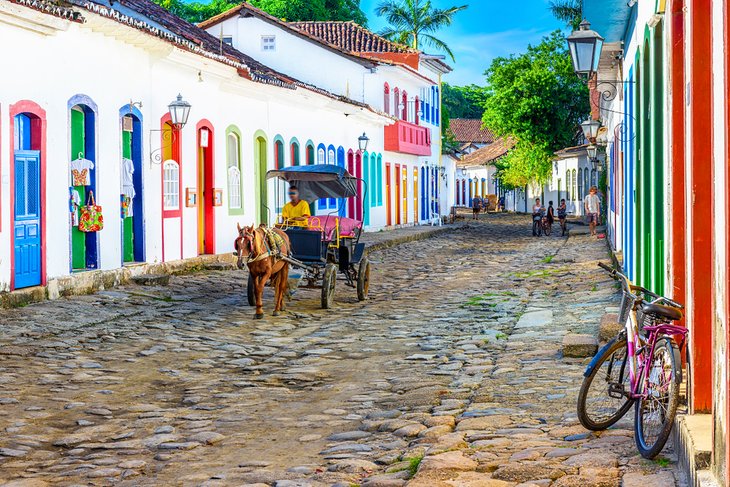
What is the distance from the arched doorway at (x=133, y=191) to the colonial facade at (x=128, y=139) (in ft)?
0.08

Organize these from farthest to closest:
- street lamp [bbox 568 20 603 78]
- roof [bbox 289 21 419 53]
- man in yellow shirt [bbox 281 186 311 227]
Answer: roof [bbox 289 21 419 53], man in yellow shirt [bbox 281 186 311 227], street lamp [bbox 568 20 603 78]

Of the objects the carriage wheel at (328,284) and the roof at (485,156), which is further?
the roof at (485,156)

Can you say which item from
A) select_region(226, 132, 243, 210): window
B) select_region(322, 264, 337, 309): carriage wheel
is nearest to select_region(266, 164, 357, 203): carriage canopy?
select_region(322, 264, 337, 309): carriage wheel

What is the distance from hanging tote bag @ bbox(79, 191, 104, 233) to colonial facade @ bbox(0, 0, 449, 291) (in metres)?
0.09

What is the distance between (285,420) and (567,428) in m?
1.98

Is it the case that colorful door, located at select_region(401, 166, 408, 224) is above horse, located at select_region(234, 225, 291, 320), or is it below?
above

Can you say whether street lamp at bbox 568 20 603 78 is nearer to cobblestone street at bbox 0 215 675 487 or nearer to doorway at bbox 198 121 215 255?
cobblestone street at bbox 0 215 675 487

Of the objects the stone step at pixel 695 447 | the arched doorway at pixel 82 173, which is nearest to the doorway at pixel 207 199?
the arched doorway at pixel 82 173

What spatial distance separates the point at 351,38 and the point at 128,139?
25074 millimetres

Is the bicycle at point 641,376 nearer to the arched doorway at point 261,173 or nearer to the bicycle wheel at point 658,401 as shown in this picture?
the bicycle wheel at point 658,401

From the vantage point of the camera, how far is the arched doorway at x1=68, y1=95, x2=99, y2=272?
1503 centimetres

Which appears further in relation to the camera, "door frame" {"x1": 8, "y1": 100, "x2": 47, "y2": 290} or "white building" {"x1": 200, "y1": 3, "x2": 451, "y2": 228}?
"white building" {"x1": 200, "y1": 3, "x2": 451, "y2": 228}

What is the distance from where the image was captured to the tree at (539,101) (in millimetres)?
49812

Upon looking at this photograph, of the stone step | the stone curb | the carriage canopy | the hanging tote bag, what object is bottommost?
the stone step
